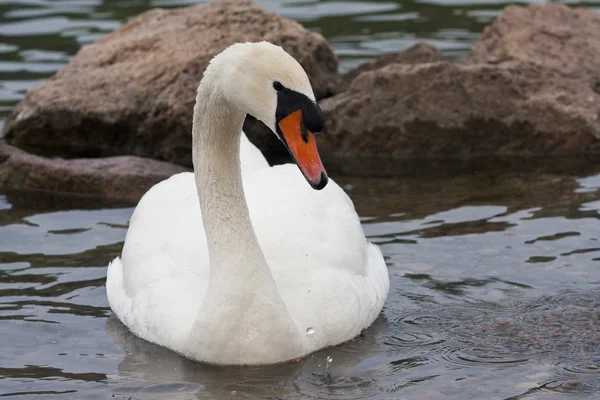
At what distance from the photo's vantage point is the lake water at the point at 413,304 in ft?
21.0

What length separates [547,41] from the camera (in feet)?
41.7

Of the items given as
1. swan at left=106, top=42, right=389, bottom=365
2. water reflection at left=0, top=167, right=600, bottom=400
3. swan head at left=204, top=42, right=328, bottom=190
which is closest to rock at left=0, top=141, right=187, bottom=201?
water reflection at left=0, top=167, right=600, bottom=400

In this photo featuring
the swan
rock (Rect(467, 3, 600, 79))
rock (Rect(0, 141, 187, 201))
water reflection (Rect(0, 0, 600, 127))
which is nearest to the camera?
the swan

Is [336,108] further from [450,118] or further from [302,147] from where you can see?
[302,147]

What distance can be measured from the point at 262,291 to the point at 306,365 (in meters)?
0.51

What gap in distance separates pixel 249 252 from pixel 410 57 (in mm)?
6608

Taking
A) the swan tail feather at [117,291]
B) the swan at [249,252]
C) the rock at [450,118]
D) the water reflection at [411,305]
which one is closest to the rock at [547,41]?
the rock at [450,118]

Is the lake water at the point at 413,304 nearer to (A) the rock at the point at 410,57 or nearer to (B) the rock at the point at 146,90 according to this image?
(B) the rock at the point at 146,90

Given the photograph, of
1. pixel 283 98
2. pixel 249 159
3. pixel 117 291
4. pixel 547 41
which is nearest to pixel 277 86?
pixel 283 98

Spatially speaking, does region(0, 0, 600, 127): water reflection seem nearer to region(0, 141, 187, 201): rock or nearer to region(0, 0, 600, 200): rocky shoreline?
region(0, 0, 600, 200): rocky shoreline

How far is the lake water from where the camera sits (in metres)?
6.39

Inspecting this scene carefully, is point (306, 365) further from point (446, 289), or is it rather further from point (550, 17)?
point (550, 17)

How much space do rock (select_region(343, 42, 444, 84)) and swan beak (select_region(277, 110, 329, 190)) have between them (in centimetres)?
690

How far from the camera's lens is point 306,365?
21.9 ft
